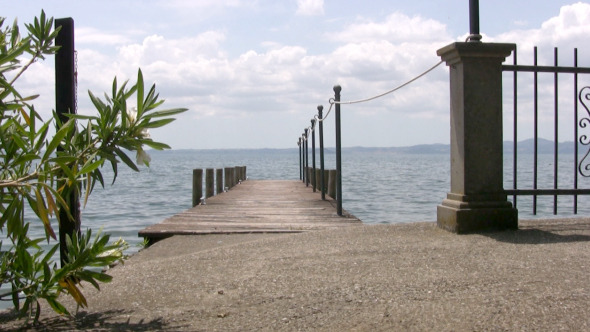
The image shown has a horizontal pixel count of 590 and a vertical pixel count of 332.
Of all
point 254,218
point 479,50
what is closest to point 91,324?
point 479,50

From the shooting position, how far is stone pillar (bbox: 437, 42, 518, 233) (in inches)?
221

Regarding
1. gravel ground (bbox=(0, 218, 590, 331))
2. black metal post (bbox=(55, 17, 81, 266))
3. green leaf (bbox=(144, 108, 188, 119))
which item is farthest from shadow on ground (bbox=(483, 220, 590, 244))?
black metal post (bbox=(55, 17, 81, 266))

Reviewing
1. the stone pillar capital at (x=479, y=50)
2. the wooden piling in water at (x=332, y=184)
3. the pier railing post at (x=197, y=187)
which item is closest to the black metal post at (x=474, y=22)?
the stone pillar capital at (x=479, y=50)

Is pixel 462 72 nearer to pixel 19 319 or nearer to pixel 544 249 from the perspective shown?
pixel 544 249

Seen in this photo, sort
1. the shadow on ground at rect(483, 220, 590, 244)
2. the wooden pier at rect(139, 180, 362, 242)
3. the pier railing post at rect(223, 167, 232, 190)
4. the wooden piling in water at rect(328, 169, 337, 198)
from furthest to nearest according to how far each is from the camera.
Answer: the pier railing post at rect(223, 167, 232, 190) < the wooden piling in water at rect(328, 169, 337, 198) < the wooden pier at rect(139, 180, 362, 242) < the shadow on ground at rect(483, 220, 590, 244)

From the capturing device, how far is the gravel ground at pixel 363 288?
3385 mm

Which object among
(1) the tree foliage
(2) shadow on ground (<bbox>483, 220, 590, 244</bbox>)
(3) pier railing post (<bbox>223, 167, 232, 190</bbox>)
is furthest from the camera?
(3) pier railing post (<bbox>223, 167, 232, 190</bbox>)

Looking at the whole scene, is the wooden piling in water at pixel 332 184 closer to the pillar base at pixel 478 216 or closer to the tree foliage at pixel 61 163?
the pillar base at pixel 478 216

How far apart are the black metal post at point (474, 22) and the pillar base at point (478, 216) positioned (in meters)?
1.39

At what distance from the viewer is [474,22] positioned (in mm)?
5848

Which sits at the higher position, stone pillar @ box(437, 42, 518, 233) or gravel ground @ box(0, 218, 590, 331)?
stone pillar @ box(437, 42, 518, 233)

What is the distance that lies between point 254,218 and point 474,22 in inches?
194

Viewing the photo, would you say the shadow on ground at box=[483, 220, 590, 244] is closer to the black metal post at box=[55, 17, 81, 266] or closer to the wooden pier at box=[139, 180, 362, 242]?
the wooden pier at box=[139, 180, 362, 242]

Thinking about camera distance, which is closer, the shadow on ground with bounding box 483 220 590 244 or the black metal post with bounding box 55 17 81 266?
the shadow on ground with bounding box 483 220 590 244
